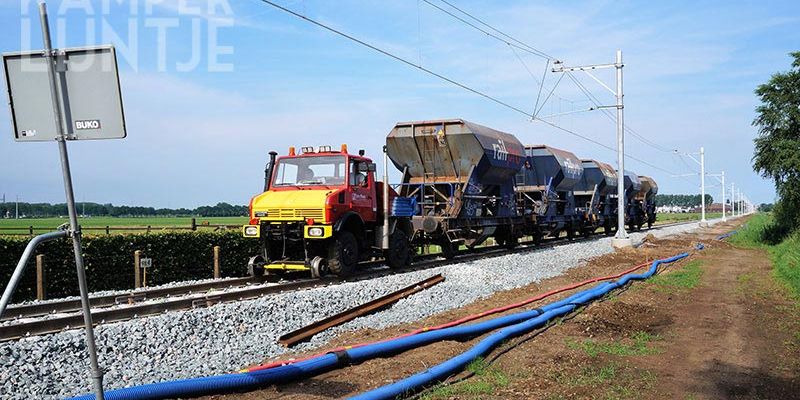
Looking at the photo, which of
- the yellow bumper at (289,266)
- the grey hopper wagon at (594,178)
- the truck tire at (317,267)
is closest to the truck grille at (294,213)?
the truck tire at (317,267)

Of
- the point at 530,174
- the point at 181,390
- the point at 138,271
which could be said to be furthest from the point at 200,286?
the point at 530,174

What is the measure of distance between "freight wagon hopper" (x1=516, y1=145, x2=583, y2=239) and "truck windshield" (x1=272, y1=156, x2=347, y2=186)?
10.8 meters

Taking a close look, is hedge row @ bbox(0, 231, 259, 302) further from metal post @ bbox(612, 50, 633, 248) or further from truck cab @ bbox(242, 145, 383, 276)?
metal post @ bbox(612, 50, 633, 248)

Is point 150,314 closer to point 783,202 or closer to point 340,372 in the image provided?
point 340,372

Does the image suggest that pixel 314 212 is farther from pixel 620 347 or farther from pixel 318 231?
pixel 620 347

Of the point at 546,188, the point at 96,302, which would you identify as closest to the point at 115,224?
the point at 546,188

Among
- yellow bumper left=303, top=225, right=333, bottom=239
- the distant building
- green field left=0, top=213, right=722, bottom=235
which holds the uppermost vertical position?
yellow bumper left=303, top=225, right=333, bottom=239

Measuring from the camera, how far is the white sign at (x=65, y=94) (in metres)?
3.69

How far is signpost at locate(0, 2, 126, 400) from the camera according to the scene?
368 cm

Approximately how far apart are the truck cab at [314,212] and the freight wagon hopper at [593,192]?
17.0 meters

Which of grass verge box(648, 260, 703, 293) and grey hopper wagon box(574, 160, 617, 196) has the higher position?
grey hopper wagon box(574, 160, 617, 196)

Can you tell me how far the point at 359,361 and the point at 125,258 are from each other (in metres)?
10.1

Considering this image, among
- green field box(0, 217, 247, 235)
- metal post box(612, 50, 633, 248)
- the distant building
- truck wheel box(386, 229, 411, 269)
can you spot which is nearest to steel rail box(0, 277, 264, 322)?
truck wheel box(386, 229, 411, 269)

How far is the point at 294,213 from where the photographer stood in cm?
1319
